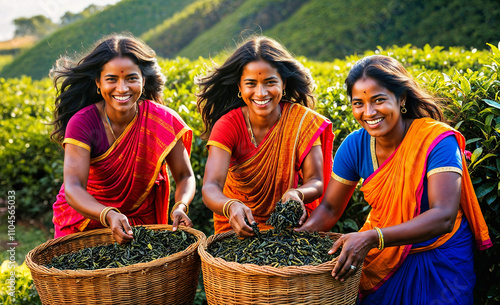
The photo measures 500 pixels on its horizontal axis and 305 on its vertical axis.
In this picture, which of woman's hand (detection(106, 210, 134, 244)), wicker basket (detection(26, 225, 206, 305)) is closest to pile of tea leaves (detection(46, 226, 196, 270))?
woman's hand (detection(106, 210, 134, 244))

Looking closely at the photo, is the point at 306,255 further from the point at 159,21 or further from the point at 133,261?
the point at 159,21

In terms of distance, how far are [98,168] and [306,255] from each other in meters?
1.87

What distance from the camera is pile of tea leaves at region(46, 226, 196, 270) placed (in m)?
2.69

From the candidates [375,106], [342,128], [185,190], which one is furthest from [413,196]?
[185,190]

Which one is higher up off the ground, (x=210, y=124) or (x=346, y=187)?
(x=210, y=124)

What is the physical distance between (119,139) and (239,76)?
105 centimetres

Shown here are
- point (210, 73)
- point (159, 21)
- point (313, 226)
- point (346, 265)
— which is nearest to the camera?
point (346, 265)

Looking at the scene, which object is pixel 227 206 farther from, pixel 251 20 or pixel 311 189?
pixel 251 20

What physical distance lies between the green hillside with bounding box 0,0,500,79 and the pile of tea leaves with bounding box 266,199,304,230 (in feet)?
25.7

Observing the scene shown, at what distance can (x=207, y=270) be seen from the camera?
2.47m

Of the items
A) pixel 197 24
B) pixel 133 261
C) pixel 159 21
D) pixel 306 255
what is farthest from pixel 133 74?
pixel 159 21

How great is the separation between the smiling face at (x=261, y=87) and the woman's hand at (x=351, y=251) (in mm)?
1275

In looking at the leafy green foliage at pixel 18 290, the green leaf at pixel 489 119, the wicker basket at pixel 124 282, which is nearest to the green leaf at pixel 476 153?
the green leaf at pixel 489 119

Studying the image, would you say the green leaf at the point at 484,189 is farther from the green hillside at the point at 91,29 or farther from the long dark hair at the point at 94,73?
the green hillside at the point at 91,29
